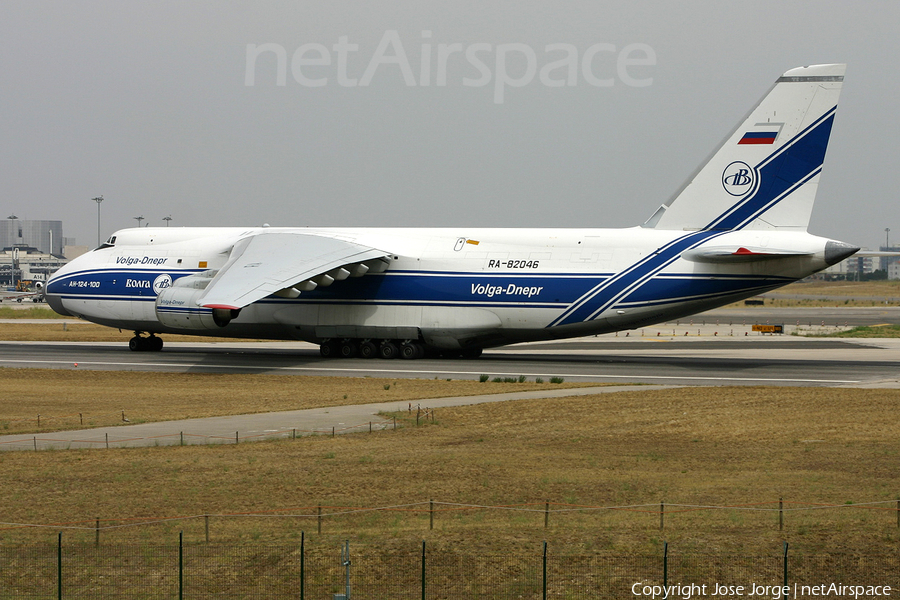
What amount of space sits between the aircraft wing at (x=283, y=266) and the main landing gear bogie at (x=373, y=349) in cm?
322

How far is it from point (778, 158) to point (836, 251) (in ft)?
14.1

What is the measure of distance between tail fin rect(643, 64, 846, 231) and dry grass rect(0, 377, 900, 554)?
499 inches

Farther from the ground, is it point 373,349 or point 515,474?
point 373,349

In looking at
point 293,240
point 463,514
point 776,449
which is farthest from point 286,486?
point 293,240

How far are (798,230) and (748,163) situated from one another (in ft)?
10.2

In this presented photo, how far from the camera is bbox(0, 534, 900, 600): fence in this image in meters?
11.3

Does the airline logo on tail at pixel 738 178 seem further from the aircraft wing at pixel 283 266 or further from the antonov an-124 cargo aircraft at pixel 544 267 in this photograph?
the aircraft wing at pixel 283 266

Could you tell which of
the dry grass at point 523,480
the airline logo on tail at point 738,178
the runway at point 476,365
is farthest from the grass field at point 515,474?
the airline logo on tail at point 738,178

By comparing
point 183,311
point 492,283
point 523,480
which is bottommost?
point 523,480

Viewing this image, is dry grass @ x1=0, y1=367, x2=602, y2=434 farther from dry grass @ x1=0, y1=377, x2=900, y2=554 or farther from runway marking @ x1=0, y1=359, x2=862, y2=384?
dry grass @ x1=0, y1=377, x2=900, y2=554

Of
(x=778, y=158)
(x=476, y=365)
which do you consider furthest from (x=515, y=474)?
(x=778, y=158)

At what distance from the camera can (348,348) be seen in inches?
1583

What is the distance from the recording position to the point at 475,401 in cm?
2697

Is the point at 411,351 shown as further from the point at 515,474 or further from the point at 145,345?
the point at 515,474
